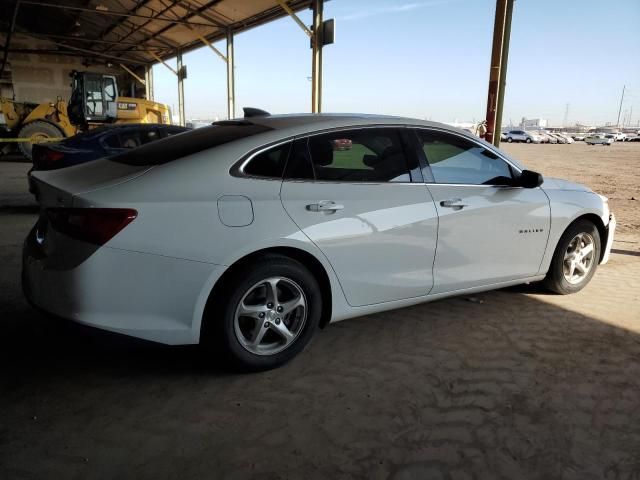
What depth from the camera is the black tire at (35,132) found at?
1594 cm

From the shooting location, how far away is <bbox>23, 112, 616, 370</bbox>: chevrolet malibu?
2402mm

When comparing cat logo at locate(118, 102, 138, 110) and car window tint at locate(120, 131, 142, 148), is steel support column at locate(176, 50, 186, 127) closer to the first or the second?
cat logo at locate(118, 102, 138, 110)

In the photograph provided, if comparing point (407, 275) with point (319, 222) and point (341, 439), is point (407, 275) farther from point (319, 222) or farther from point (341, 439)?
point (341, 439)

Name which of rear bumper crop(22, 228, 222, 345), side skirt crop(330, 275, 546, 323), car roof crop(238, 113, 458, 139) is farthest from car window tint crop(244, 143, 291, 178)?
side skirt crop(330, 275, 546, 323)

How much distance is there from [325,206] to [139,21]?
24017 mm

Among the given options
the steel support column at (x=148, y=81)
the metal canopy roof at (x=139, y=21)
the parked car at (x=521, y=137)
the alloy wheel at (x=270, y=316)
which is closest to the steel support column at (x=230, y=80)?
the metal canopy roof at (x=139, y=21)

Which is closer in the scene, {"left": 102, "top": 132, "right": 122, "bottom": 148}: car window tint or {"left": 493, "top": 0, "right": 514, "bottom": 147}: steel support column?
{"left": 102, "top": 132, "right": 122, "bottom": 148}: car window tint

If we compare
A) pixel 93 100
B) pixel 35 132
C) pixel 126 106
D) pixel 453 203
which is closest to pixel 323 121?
pixel 453 203

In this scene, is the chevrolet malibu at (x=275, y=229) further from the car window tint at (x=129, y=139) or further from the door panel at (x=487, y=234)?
the car window tint at (x=129, y=139)

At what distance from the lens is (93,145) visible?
25.0 ft

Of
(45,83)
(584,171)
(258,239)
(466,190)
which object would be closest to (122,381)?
(258,239)

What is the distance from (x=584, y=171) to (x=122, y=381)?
18.0 metres

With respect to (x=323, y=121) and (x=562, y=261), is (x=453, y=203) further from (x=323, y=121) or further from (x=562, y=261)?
(x=562, y=261)

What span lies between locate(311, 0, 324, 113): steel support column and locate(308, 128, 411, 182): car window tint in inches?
468
